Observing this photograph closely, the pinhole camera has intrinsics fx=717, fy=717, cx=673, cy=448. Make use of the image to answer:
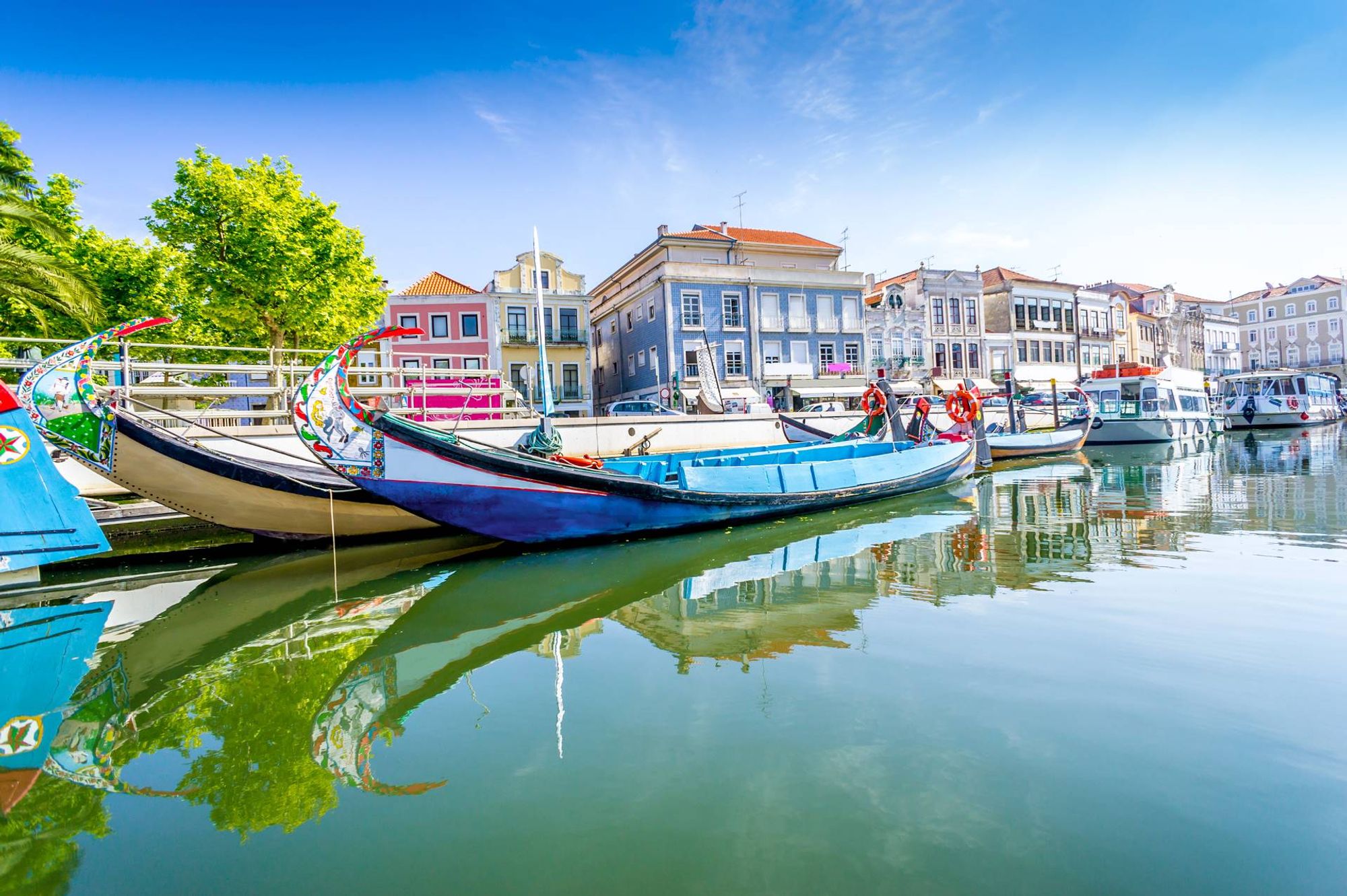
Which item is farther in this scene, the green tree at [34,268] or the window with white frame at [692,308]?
the window with white frame at [692,308]

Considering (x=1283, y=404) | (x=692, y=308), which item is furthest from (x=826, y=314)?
(x=1283, y=404)

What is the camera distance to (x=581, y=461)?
34.0ft

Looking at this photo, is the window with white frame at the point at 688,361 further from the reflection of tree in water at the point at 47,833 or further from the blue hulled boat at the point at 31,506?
the reflection of tree in water at the point at 47,833

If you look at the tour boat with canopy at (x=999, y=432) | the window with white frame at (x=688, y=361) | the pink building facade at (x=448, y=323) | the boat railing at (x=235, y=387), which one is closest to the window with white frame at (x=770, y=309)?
the window with white frame at (x=688, y=361)

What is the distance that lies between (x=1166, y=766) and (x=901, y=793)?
53.3 inches

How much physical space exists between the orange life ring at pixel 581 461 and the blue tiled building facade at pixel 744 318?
21186 millimetres

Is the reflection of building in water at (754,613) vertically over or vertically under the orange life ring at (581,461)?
under

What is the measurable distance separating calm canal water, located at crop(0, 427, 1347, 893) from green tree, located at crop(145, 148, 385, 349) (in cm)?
1143

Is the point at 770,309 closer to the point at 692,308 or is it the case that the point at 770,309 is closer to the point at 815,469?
the point at 692,308

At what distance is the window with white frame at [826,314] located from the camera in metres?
36.3

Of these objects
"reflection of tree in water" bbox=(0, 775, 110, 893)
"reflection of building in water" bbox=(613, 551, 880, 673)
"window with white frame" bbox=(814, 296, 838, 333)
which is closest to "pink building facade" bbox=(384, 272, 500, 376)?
"window with white frame" bbox=(814, 296, 838, 333)

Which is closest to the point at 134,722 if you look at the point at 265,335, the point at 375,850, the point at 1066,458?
the point at 375,850

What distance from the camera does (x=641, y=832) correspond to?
124 inches

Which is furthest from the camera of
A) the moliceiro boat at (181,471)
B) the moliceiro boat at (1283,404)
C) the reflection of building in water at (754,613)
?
the moliceiro boat at (1283,404)
